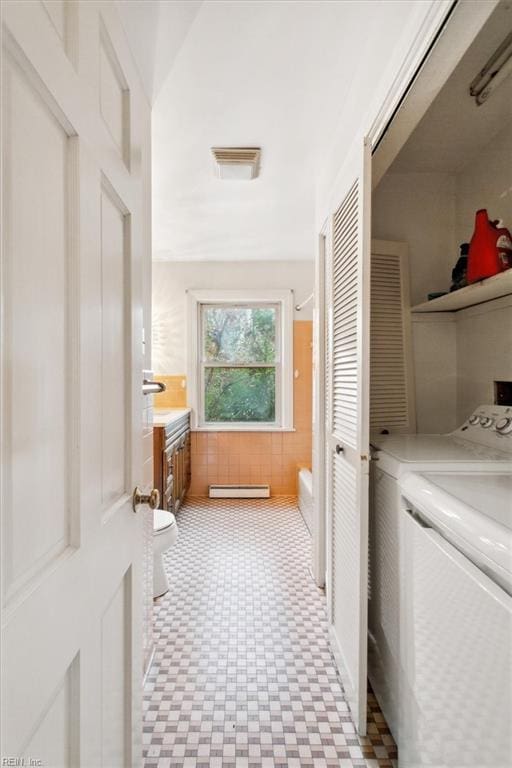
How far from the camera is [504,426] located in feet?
5.13

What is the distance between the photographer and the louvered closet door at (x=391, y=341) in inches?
79.4

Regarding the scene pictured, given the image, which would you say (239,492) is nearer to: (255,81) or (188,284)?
(188,284)

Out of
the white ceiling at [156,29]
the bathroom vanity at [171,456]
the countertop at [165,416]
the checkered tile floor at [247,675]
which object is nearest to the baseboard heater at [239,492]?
the bathroom vanity at [171,456]

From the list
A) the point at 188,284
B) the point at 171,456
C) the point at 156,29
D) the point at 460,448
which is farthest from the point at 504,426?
Result: the point at 188,284

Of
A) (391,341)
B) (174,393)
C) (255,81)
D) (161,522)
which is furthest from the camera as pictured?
(174,393)

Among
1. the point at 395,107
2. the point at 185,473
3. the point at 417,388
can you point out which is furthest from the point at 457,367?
the point at 185,473

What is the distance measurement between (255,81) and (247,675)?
2335mm

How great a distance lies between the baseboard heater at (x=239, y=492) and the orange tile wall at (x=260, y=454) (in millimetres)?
82

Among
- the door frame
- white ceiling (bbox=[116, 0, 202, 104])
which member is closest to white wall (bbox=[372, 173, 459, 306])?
the door frame

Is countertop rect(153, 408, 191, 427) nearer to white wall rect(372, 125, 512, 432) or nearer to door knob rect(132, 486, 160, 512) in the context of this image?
white wall rect(372, 125, 512, 432)

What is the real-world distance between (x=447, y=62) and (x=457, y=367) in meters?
1.31

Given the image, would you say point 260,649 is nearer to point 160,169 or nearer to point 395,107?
point 395,107

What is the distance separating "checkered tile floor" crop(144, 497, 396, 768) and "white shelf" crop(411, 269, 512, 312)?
1.56 m

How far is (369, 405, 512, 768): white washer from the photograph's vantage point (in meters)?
0.75
